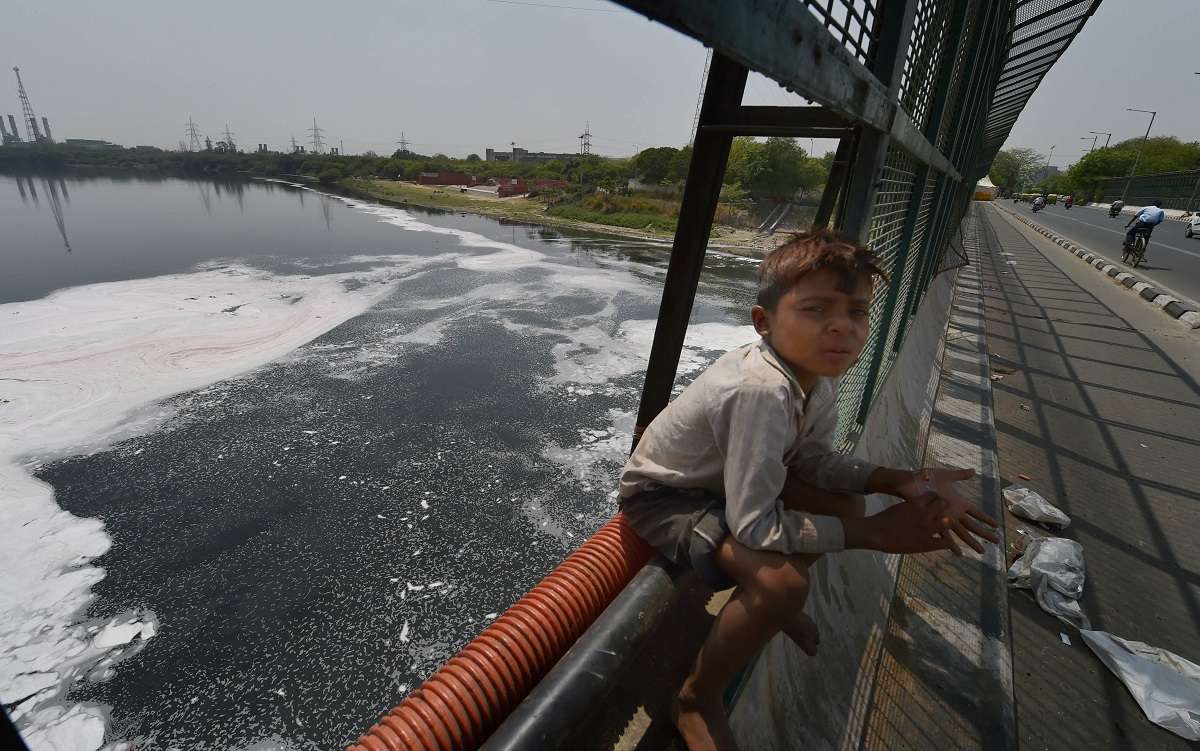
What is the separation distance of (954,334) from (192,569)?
10.3m

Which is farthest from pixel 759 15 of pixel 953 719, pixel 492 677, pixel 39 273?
pixel 39 273

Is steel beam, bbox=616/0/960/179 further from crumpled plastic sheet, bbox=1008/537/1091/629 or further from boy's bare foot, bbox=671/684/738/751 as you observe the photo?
crumpled plastic sheet, bbox=1008/537/1091/629

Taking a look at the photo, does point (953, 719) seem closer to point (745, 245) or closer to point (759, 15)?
point (759, 15)

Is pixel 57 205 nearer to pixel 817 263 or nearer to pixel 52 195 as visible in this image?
pixel 52 195

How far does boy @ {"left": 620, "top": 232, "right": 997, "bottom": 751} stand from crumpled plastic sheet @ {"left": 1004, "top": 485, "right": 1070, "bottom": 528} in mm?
3425

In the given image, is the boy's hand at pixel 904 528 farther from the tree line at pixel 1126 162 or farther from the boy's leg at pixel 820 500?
the tree line at pixel 1126 162

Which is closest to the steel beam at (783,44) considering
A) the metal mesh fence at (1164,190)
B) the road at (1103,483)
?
the road at (1103,483)

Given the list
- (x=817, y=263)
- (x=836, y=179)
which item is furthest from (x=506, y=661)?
(x=836, y=179)

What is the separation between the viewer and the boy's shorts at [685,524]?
157 centimetres

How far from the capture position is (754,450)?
146cm

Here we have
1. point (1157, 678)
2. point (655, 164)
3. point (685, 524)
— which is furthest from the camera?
point (655, 164)

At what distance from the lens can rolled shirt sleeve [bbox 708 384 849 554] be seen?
4.77ft

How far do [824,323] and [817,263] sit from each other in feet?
0.55

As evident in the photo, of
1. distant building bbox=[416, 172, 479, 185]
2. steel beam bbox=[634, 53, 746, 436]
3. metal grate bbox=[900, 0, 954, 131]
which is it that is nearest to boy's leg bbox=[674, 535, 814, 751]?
steel beam bbox=[634, 53, 746, 436]
